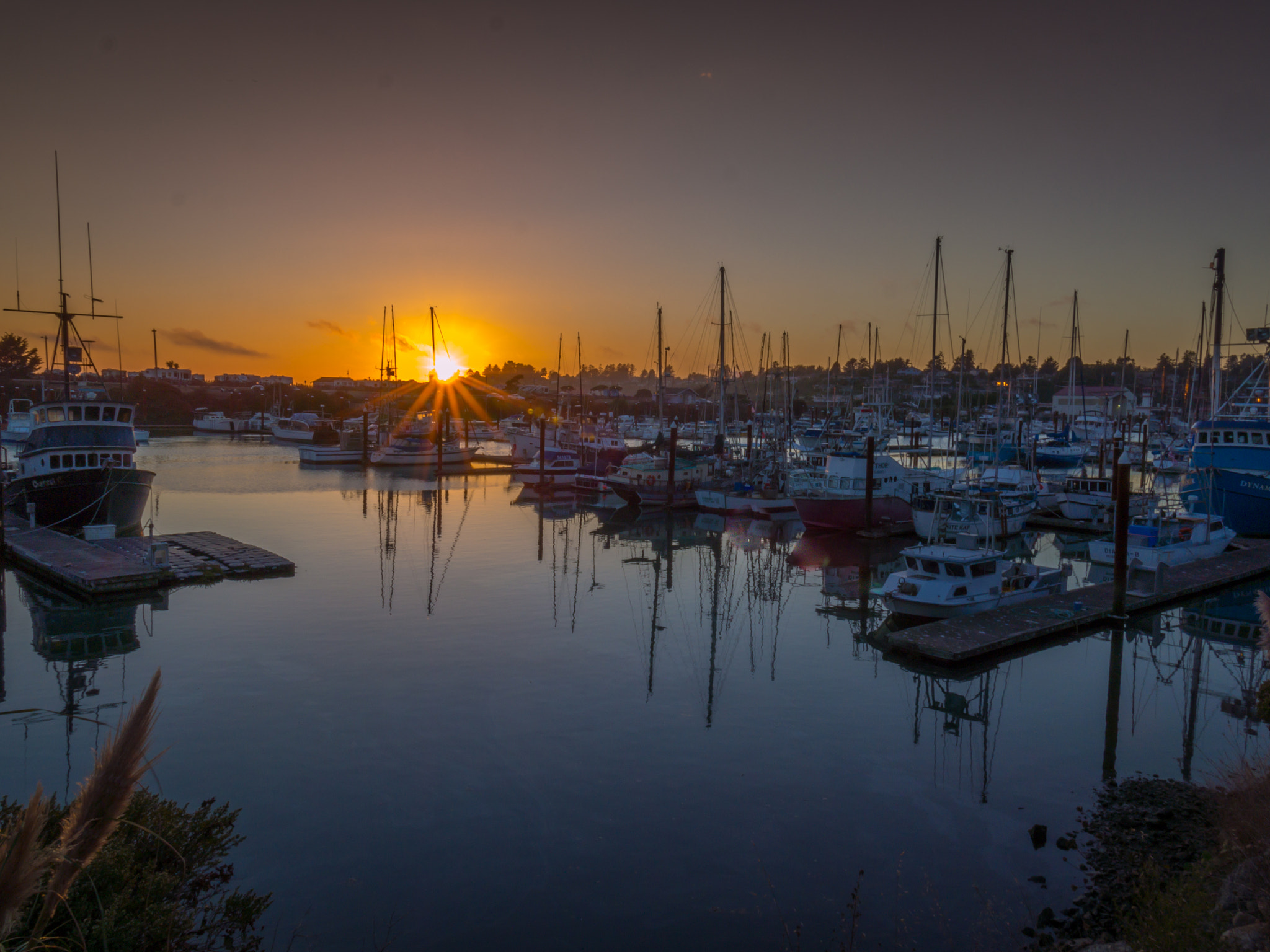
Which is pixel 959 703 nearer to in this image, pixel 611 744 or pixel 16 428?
pixel 611 744

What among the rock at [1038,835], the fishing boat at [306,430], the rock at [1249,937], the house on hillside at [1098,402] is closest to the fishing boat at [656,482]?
the rock at [1038,835]

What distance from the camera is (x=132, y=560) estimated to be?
26500 millimetres

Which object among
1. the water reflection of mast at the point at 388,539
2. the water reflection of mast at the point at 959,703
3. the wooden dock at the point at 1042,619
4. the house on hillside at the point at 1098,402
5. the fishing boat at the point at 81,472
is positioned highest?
the house on hillside at the point at 1098,402

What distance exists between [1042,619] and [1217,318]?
82.7ft

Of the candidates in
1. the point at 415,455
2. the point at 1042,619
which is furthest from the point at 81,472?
the point at 415,455

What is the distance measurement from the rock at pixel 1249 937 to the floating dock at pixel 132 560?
26.4 m

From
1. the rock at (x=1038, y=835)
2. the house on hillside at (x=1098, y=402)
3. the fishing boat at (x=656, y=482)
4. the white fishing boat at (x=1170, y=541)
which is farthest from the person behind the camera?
the house on hillside at (x=1098, y=402)

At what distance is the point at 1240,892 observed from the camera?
7.84m

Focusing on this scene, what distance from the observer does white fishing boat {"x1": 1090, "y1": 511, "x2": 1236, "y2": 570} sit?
28033 mm

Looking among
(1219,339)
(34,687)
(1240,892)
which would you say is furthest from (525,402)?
(1240,892)

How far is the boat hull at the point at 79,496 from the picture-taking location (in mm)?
33031

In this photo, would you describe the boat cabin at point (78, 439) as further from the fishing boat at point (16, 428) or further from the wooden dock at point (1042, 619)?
the fishing boat at point (16, 428)

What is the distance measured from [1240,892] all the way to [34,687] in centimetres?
2020

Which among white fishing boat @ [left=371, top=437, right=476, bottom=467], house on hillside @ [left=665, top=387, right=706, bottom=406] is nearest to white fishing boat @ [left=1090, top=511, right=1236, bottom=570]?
white fishing boat @ [left=371, top=437, right=476, bottom=467]
